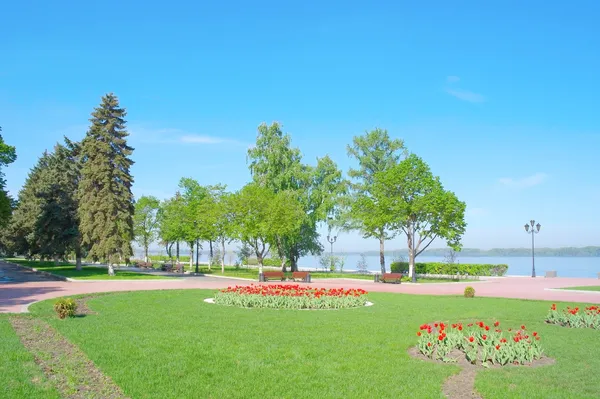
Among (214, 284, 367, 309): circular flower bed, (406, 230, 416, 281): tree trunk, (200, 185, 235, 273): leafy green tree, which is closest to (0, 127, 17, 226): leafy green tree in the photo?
(200, 185, 235, 273): leafy green tree

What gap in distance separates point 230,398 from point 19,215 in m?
45.7

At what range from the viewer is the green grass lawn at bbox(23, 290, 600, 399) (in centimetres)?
688

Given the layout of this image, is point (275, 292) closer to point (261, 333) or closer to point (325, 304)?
point (325, 304)

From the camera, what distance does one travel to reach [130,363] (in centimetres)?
793

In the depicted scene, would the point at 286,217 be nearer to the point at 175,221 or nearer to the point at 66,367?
the point at 175,221

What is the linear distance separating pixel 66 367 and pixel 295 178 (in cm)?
3578

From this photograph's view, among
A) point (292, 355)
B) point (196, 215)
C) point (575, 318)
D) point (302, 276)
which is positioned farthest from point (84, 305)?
point (196, 215)

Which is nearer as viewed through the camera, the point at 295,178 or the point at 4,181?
the point at 4,181

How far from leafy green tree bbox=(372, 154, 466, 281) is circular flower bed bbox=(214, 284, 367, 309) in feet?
60.5

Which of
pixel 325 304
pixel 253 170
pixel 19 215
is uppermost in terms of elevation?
pixel 253 170

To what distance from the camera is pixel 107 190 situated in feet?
116

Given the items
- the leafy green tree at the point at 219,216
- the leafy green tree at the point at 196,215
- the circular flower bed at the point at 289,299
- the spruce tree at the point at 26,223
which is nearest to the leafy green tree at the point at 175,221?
the leafy green tree at the point at 196,215

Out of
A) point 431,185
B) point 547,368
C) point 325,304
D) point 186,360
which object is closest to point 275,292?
point 325,304

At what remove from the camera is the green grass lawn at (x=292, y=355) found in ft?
22.6
